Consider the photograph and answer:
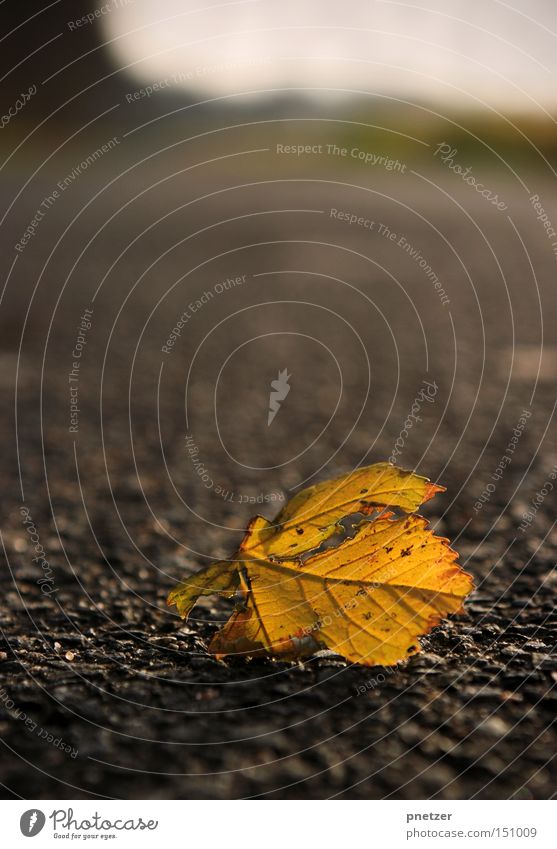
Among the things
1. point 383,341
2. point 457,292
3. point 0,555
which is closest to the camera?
point 0,555

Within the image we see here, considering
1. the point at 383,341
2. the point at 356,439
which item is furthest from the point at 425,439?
the point at 383,341

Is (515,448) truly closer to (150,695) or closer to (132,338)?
(150,695)

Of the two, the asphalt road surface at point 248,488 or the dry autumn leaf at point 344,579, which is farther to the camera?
the dry autumn leaf at point 344,579

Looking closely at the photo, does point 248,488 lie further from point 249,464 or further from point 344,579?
point 344,579

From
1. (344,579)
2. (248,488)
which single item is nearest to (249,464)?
(248,488)

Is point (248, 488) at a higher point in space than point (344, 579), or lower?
higher

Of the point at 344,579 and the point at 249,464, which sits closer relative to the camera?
the point at 344,579
